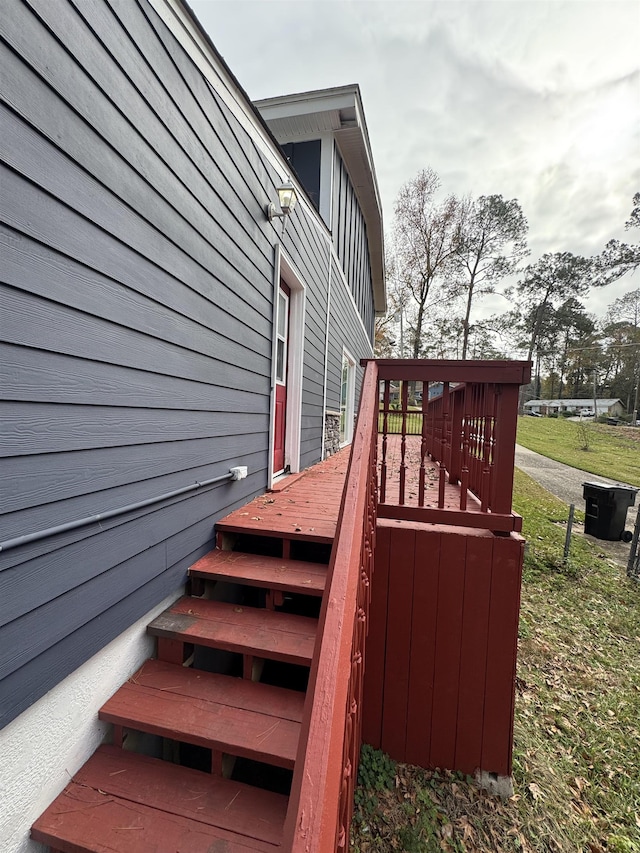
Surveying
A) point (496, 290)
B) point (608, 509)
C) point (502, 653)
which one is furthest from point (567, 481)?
point (496, 290)

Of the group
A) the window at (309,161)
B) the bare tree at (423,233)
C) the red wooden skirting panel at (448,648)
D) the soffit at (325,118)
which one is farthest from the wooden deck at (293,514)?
the bare tree at (423,233)

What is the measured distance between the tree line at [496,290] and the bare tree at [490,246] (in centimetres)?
5

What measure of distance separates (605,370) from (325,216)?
38.4 metres

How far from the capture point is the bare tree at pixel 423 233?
15.3m

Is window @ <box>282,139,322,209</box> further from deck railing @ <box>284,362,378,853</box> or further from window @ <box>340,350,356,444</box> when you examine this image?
deck railing @ <box>284,362,378,853</box>

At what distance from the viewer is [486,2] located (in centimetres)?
485

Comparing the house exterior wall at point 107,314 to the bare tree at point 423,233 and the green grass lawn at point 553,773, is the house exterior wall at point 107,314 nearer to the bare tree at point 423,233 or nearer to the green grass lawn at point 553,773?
the green grass lawn at point 553,773

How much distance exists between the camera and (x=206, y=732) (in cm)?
151

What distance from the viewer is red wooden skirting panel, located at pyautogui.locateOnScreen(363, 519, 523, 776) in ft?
7.58

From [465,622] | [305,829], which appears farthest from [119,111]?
[465,622]

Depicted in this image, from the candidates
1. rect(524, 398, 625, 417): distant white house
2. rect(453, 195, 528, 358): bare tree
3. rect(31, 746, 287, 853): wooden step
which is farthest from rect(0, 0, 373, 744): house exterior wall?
rect(524, 398, 625, 417): distant white house

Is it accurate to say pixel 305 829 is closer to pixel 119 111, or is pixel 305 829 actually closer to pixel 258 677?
pixel 258 677

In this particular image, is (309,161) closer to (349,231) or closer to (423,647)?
(349,231)

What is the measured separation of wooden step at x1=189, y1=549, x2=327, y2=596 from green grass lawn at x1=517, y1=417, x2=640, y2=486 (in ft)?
36.6
